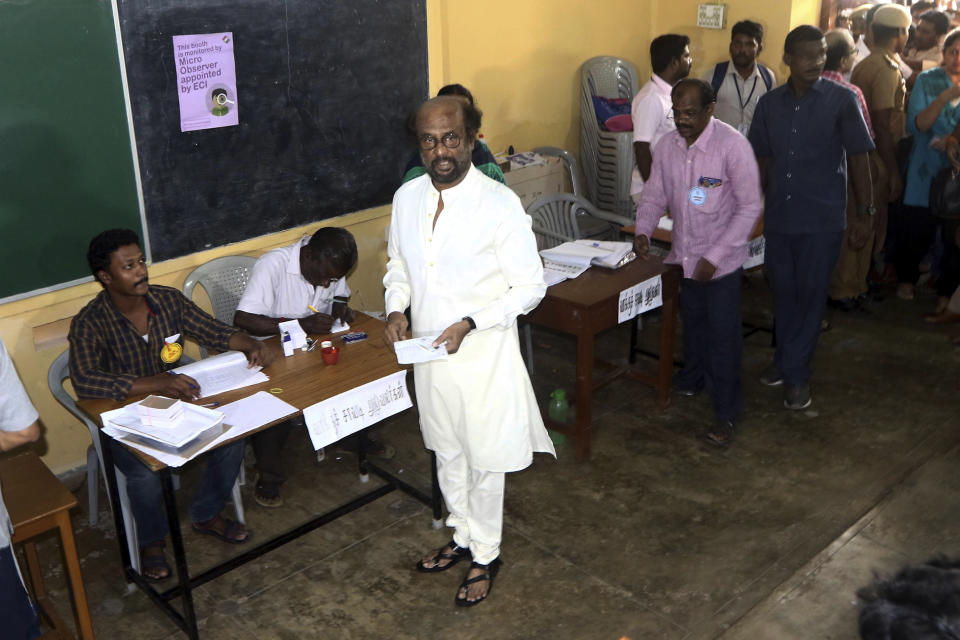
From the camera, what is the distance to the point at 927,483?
430 centimetres

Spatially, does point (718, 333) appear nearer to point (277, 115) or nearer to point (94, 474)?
point (277, 115)

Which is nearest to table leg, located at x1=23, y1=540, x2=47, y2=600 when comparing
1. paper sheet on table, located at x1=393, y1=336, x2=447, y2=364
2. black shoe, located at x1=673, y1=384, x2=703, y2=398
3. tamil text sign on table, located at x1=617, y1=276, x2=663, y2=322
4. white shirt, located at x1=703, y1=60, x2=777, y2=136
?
paper sheet on table, located at x1=393, y1=336, x2=447, y2=364

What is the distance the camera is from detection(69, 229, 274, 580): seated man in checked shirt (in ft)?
11.3

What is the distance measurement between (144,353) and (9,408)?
115 cm

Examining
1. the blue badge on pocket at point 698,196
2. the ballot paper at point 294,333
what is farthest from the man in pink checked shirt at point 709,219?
the ballot paper at point 294,333

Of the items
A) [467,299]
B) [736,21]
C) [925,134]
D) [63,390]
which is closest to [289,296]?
[63,390]

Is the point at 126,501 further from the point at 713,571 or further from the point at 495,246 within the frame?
the point at 713,571

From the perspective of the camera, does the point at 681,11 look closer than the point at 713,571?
No

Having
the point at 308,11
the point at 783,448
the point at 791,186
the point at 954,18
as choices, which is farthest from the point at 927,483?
the point at 954,18

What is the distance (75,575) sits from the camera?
9.88 ft

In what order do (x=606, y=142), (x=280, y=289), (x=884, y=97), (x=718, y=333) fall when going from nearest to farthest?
(x=280, y=289) < (x=718, y=333) < (x=884, y=97) < (x=606, y=142)

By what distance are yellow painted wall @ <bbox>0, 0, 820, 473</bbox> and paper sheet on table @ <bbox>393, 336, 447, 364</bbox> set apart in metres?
1.97

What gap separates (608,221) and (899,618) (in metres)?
3.39

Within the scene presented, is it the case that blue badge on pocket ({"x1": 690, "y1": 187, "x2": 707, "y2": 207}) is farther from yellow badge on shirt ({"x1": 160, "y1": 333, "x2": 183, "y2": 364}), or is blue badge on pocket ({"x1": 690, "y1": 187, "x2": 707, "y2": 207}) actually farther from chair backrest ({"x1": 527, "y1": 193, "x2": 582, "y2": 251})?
yellow badge on shirt ({"x1": 160, "y1": 333, "x2": 183, "y2": 364})
